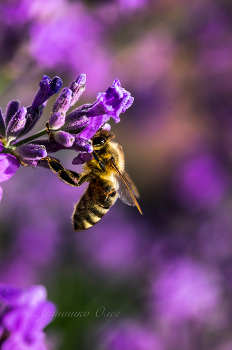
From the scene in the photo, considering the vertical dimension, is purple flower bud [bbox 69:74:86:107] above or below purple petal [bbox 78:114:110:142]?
above

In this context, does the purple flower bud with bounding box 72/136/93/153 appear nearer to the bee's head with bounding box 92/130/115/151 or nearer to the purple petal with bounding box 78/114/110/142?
the purple petal with bounding box 78/114/110/142

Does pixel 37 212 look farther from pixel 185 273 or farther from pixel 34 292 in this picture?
pixel 34 292

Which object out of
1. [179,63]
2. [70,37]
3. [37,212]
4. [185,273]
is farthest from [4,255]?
[179,63]

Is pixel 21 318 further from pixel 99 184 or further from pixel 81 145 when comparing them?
pixel 99 184

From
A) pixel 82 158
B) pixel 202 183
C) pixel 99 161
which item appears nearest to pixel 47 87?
pixel 82 158

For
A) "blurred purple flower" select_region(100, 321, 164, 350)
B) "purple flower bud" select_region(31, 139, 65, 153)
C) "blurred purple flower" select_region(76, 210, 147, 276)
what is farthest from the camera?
"blurred purple flower" select_region(76, 210, 147, 276)

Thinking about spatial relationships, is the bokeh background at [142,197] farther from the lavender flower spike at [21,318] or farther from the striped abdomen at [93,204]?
the lavender flower spike at [21,318]

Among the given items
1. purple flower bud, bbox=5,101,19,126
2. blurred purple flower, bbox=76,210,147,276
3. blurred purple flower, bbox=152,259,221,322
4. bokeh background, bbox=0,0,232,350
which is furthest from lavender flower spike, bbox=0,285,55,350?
blurred purple flower, bbox=76,210,147,276

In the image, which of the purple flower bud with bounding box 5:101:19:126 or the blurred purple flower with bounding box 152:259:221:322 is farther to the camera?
the blurred purple flower with bounding box 152:259:221:322
